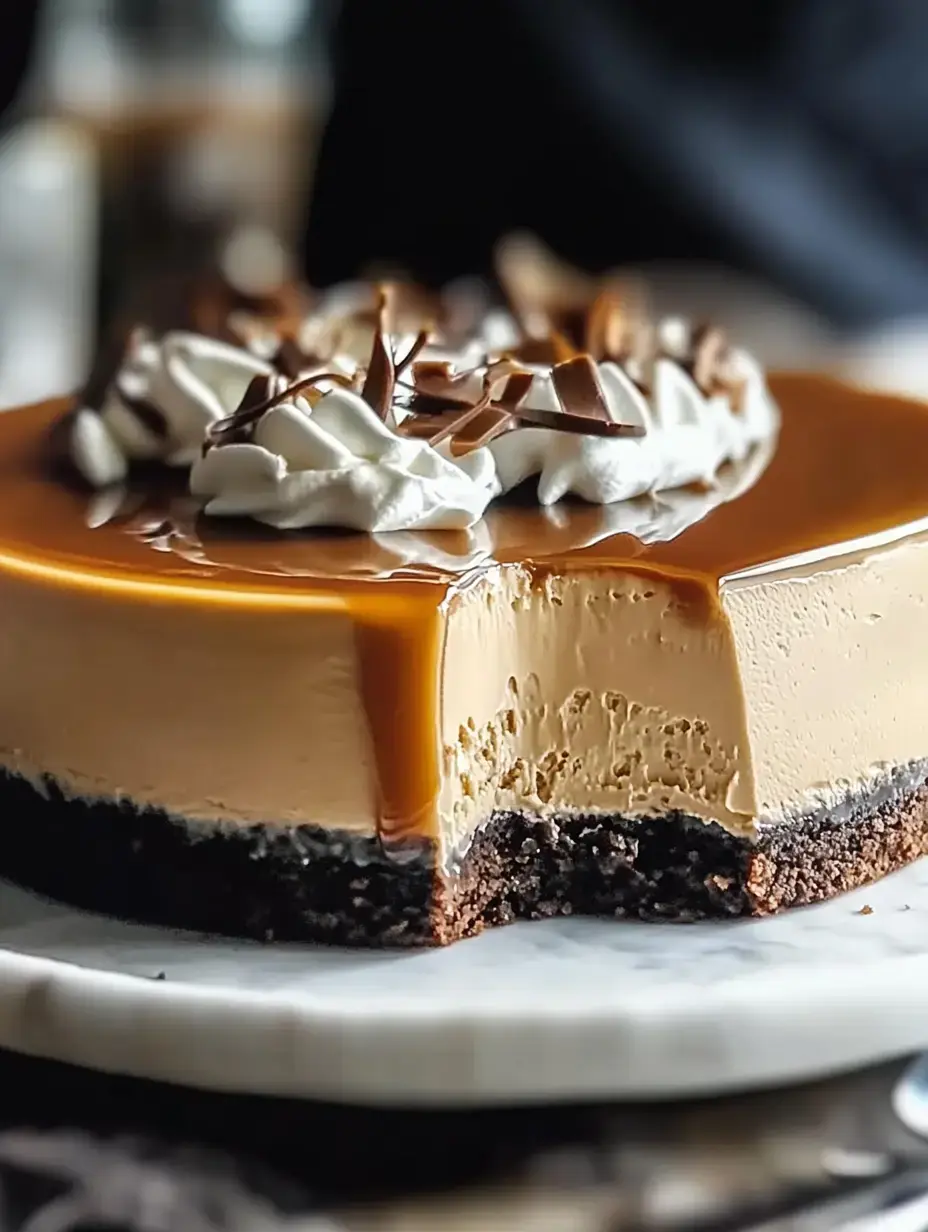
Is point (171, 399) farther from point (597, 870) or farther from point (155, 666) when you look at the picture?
point (597, 870)

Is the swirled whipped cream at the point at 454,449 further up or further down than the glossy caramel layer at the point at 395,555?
further up

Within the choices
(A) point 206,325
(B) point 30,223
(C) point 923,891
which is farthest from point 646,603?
(B) point 30,223

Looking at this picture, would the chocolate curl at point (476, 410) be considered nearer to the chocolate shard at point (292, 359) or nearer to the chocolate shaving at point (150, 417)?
the chocolate shard at point (292, 359)

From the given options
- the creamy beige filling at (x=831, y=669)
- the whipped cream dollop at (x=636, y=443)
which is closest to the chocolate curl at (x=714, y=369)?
the whipped cream dollop at (x=636, y=443)

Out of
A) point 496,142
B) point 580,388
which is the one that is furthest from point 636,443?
point 496,142

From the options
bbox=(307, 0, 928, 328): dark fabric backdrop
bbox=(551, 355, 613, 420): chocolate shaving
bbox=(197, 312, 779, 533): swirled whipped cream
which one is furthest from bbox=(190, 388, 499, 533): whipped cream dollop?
bbox=(307, 0, 928, 328): dark fabric backdrop

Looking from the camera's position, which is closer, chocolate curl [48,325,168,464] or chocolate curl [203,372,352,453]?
chocolate curl [203,372,352,453]

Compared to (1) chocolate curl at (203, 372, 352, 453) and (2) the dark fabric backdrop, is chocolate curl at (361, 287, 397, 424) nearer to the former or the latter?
(1) chocolate curl at (203, 372, 352, 453)
